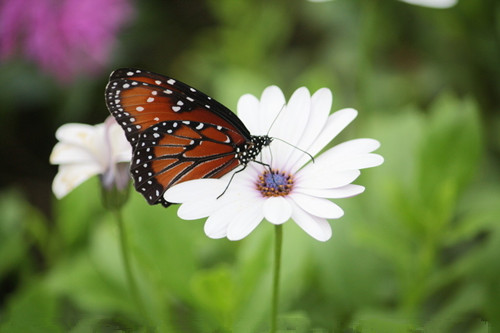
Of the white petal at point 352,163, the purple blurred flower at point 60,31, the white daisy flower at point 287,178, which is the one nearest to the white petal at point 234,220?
the white daisy flower at point 287,178

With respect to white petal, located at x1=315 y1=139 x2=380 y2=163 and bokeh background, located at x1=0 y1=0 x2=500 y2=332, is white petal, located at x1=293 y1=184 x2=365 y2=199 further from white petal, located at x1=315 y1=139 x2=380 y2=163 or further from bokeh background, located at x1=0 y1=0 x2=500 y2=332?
bokeh background, located at x1=0 y1=0 x2=500 y2=332

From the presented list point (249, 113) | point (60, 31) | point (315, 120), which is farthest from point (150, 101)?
point (60, 31)

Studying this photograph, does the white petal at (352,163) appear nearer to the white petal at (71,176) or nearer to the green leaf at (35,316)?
the white petal at (71,176)

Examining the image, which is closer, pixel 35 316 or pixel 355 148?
pixel 355 148

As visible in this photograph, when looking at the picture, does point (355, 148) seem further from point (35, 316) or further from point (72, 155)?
point (35, 316)

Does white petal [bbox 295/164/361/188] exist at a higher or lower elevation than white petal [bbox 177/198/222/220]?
higher

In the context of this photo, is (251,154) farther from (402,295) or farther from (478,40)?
(478,40)

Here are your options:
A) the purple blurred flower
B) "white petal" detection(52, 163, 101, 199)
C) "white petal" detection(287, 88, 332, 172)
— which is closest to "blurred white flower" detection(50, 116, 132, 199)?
"white petal" detection(52, 163, 101, 199)
